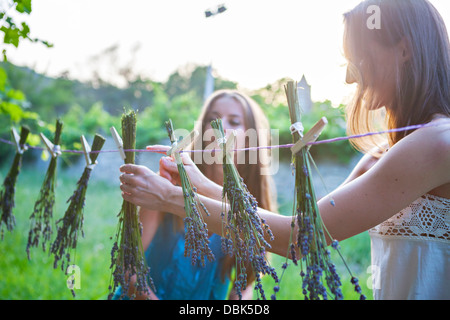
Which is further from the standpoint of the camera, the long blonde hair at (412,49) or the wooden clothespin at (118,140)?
the wooden clothespin at (118,140)

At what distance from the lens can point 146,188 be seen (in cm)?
123

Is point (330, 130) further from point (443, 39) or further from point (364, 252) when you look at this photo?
point (443, 39)

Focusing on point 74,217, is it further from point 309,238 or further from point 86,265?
point 86,265

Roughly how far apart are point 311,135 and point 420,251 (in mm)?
584

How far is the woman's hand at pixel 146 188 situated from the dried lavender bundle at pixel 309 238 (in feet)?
1.47

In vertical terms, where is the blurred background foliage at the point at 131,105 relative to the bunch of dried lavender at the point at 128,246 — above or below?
above

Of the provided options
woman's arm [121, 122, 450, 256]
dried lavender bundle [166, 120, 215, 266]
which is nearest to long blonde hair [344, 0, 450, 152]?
woman's arm [121, 122, 450, 256]

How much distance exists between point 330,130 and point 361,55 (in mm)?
4431

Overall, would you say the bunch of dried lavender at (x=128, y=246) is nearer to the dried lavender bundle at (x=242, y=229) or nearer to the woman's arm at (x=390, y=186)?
the dried lavender bundle at (x=242, y=229)

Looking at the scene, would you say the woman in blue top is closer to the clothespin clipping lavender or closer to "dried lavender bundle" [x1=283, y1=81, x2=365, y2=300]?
the clothespin clipping lavender

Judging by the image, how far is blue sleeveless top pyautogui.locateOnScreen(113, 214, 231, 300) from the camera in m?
2.02

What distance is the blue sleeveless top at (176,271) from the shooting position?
79.4 inches

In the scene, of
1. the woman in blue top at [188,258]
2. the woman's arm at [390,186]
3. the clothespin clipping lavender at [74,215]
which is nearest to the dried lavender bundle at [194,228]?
the woman's arm at [390,186]
